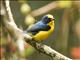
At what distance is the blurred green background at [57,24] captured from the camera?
2106 mm

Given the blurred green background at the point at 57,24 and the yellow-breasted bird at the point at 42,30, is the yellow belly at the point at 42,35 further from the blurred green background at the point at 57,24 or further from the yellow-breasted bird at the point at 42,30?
the blurred green background at the point at 57,24

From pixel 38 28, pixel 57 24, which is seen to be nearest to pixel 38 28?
pixel 38 28

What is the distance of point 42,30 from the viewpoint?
2.03 metres

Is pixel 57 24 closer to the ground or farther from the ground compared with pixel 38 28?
closer to the ground

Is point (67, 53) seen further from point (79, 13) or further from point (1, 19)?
point (1, 19)

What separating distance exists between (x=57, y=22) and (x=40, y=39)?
201cm

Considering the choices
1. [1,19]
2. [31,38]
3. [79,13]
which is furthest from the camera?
[79,13]

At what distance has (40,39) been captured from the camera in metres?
2.03

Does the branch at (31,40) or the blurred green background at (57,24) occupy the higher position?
the branch at (31,40)

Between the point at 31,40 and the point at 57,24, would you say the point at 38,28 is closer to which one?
the point at 31,40

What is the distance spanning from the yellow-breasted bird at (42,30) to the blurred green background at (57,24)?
0.36 feet

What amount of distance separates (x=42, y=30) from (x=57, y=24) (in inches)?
77.2

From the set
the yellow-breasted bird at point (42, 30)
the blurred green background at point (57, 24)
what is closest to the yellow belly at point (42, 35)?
the yellow-breasted bird at point (42, 30)

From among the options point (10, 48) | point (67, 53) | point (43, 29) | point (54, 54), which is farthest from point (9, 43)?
point (67, 53)
